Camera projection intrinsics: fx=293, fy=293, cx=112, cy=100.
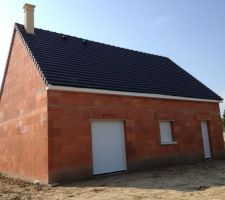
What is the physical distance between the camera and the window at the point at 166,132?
15.4 m

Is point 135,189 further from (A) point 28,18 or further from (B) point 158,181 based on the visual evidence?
(A) point 28,18

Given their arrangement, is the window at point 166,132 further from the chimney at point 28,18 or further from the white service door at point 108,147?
the chimney at point 28,18

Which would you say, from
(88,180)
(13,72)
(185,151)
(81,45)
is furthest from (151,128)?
(13,72)

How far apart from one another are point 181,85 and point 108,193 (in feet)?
35.4

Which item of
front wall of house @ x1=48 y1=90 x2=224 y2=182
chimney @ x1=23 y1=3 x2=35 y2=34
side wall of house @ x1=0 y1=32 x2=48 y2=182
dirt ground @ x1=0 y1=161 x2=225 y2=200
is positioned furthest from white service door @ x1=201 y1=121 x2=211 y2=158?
chimney @ x1=23 y1=3 x2=35 y2=34

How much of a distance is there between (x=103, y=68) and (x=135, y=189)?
23.6 ft

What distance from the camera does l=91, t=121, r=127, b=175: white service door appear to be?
1247cm

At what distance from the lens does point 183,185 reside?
373 inches

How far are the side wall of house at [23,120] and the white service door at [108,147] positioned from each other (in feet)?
7.31

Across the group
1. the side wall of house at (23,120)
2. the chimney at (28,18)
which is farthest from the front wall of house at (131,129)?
the chimney at (28,18)

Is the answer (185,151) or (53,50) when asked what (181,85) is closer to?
(185,151)

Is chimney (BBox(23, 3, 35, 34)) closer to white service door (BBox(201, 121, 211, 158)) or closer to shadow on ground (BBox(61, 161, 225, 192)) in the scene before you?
shadow on ground (BBox(61, 161, 225, 192))

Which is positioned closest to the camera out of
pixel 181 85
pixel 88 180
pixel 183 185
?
pixel 183 185

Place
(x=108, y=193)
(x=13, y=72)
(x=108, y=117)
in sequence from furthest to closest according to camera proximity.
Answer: (x=13, y=72), (x=108, y=117), (x=108, y=193)
